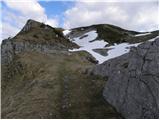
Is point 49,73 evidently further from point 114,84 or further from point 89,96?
point 114,84

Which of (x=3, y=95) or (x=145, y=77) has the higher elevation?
(x=145, y=77)

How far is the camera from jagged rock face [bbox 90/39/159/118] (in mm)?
23891

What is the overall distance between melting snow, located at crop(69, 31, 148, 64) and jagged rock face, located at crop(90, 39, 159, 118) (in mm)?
33578

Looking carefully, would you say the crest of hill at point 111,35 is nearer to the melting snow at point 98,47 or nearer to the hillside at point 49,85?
the melting snow at point 98,47

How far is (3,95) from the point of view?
4128 centimetres

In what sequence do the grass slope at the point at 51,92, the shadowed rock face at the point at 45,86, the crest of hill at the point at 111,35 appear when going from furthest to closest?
1. the crest of hill at the point at 111,35
2. the shadowed rock face at the point at 45,86
3. the grass slope at the point at 51,92

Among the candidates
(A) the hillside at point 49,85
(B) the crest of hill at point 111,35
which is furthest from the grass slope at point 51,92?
(B) the crest of hill at point 111,35

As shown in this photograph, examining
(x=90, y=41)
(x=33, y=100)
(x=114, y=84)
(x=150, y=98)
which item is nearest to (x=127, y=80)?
(x=114, y=84)

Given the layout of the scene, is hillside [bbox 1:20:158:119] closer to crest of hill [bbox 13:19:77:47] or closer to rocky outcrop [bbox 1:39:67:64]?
rocky outcrop [bbox 1:39:67:64]

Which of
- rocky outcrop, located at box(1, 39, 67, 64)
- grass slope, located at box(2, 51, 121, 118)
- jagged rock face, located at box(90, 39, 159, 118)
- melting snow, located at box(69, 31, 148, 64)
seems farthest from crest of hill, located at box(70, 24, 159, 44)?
jagged rock face, located at box(90, 39, 159, 118)

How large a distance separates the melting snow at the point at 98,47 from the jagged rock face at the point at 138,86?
3358 cm

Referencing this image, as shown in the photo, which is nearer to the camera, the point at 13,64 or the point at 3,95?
the point at 3,95

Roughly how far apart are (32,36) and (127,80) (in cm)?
4687

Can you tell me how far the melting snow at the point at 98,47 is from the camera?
69.9 metres
